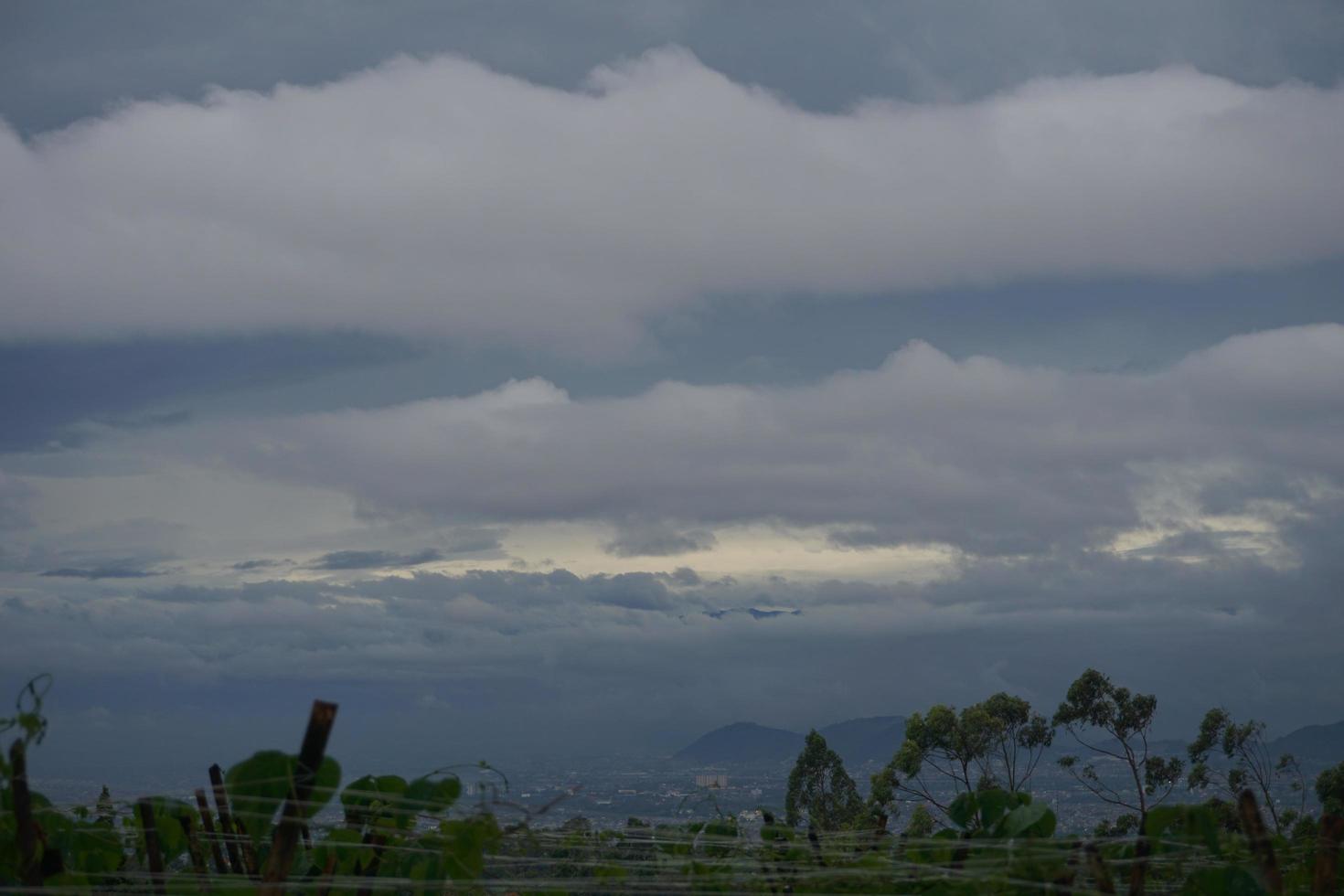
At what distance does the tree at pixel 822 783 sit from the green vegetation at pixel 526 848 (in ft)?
151

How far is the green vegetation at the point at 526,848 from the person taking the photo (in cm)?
448

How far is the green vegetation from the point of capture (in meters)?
4.48

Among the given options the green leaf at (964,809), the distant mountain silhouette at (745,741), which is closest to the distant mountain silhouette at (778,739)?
the distant mountain silhouette at (745,741)

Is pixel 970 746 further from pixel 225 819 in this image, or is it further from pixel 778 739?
pixel 778 739

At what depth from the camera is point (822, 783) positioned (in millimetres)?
53375

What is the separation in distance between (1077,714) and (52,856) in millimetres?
48051

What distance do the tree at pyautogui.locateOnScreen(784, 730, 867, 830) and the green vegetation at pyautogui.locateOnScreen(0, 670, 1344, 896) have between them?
45.9 metres

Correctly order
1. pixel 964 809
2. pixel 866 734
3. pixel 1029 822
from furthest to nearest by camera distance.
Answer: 1. pixel 866 734
2. pixel 964 809
3. pixel 1029 822

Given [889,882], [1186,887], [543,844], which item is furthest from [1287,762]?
[543,844]

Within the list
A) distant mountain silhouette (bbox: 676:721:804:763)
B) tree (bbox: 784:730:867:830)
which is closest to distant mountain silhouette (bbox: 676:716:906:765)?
distant mountain silhouette (bbox: 676:721:804:763)

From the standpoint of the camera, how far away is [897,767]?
47094 mm

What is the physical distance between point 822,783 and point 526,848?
50.3m

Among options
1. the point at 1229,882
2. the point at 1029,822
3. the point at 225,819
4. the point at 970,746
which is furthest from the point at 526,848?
the point at 970,746

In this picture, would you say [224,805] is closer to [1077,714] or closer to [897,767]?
[897,767]
